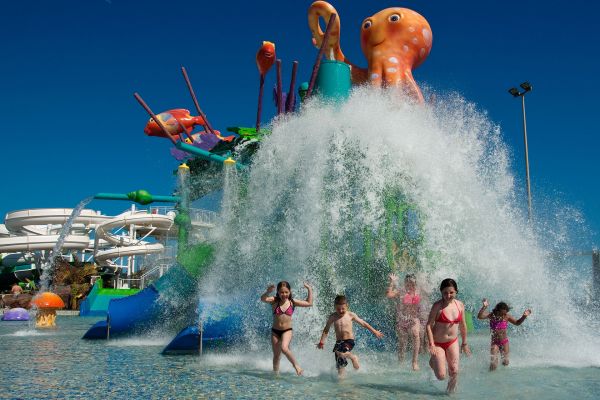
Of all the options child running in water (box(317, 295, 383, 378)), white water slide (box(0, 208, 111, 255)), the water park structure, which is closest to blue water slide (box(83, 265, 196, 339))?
the water park structure

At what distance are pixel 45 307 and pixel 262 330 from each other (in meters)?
9.38

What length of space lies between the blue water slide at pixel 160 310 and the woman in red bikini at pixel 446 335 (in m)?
5.85

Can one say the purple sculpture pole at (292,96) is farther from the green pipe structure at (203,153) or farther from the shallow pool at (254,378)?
the shallow pool at (254,378)

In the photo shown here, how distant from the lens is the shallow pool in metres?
5.26

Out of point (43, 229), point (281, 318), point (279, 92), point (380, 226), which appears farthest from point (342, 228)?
point (43, 229)

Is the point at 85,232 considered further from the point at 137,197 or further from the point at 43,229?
the point at 137,197

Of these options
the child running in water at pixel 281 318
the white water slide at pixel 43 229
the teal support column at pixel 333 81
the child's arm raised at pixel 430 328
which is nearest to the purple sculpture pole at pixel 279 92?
the teal support column at pixel 333 81

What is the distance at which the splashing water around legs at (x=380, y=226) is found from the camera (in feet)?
26.1

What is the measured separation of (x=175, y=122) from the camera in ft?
55.6

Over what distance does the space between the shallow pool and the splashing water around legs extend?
2.45ft

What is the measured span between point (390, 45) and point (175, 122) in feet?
24.2

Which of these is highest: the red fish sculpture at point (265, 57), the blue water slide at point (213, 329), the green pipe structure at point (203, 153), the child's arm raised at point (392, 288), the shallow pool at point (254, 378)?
the red fish sculpture at point (265, 57)

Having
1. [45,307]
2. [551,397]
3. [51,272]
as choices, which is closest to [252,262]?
[551,397]

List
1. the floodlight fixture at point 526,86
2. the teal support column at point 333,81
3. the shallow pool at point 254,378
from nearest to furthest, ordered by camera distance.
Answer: the shallow pool at point 254,378 → the teal support column at point 333,81 → the floodlight fixture at point 526,86
